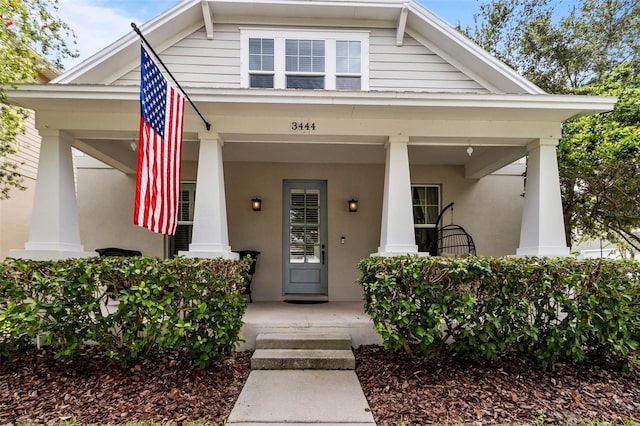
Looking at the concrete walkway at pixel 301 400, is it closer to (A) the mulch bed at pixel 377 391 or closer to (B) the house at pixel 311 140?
(A) the mulch bed at pixel 377 391

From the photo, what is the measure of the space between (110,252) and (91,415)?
163 inches

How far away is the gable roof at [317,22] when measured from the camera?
5.60 m

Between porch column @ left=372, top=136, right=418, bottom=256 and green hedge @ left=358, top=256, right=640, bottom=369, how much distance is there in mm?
1160

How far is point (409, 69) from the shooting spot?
618 cm

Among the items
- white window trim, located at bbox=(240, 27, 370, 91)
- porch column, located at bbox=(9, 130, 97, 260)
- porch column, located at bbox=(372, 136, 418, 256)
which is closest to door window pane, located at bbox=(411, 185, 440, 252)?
porch column, located at bbox=(372, 136, 418, 256)

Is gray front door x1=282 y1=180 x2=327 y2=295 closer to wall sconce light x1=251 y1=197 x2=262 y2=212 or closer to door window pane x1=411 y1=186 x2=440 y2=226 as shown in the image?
wall sconce light x1=251 y1=197 x2=262 y2=212

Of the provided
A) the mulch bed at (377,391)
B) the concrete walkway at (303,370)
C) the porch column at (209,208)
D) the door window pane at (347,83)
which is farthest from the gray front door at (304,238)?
the mulch bed at (377,391)

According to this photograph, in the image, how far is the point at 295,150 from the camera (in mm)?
6086

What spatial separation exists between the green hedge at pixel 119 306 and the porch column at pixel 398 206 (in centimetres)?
242

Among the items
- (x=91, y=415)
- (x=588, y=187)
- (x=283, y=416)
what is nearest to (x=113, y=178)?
(x=91, y=415)

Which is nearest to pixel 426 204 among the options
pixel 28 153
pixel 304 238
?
pixel 304 238

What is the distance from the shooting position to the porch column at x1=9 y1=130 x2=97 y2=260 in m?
4.41

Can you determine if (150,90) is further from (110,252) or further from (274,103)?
(110,252)

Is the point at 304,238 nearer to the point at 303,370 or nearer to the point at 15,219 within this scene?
the point at 303,370
